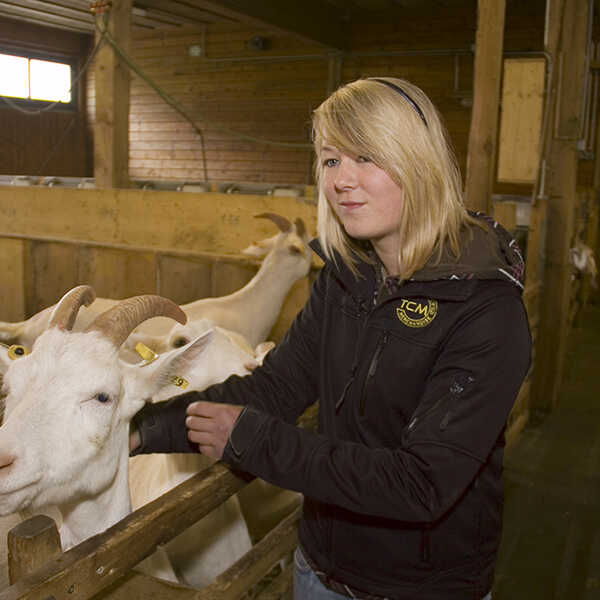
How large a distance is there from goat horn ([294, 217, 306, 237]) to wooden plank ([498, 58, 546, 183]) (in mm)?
1391

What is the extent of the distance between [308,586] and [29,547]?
76 centimetres

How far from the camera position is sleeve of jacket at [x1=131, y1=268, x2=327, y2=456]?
1707mm

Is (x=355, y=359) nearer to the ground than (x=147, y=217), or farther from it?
nearer to the ground

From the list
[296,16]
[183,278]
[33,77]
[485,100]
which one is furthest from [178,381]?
[33,77]

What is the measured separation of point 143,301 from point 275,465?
0.70 meters

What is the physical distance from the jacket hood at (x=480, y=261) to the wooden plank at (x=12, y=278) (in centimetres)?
424

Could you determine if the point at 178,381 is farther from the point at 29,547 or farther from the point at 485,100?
the point at 485,100

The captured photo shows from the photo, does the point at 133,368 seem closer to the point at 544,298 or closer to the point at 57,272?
the point at 57,272

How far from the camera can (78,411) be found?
1613 millimetres

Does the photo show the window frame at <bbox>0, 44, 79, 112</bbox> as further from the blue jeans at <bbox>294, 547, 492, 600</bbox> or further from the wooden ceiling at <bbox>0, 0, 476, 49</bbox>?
the blue jeans at <bbox>294, 547, 492, 600</bbox>

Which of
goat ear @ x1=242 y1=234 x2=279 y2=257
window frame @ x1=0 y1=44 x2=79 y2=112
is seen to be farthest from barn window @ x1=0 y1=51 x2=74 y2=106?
goat ear @ x1=242 y1=234 x2=279 y2=257

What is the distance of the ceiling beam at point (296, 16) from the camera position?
8.36 metres

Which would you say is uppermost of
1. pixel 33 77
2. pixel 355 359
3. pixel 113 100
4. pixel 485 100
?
pixel 33 77

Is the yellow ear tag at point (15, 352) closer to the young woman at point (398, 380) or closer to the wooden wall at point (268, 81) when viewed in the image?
the young woman at point (398, 380)
